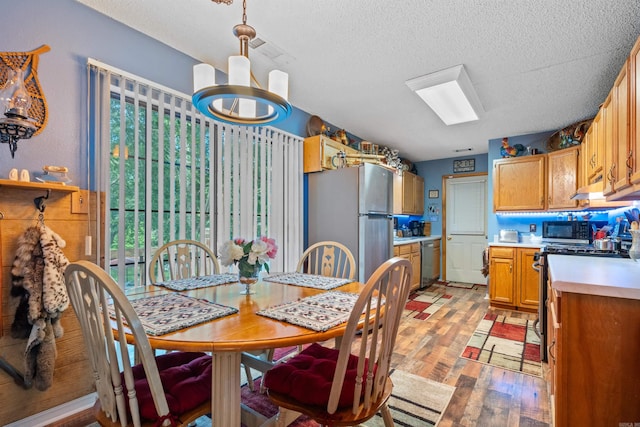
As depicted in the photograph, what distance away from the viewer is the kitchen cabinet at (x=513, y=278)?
12.2 feet

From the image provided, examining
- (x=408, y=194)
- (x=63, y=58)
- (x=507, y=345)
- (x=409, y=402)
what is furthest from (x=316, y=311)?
(x=408, y=194)

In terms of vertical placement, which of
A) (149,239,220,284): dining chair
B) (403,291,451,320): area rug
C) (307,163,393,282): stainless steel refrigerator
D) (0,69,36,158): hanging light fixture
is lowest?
(403,291,451,320): area rug

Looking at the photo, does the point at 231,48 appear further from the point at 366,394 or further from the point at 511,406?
the point at 511,406

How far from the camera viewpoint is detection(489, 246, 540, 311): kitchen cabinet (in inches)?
146

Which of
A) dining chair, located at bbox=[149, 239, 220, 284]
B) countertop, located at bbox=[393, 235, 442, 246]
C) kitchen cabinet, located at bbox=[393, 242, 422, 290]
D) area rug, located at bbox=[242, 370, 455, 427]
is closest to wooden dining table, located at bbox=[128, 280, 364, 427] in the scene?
area rug, located at bbox=[242, 370, 455, 427]

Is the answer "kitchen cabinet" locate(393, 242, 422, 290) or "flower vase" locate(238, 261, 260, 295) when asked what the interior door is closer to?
"kitchen cabinet" locate(393, 242, 422, 290)

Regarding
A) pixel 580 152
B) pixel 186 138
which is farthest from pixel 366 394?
pixel 580 152

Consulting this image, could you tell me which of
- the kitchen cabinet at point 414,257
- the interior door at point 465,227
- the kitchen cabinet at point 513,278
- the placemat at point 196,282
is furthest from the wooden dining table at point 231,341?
the interior door at point 465,227

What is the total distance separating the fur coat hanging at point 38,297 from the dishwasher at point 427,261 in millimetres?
4640

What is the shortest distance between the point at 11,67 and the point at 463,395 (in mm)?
3241

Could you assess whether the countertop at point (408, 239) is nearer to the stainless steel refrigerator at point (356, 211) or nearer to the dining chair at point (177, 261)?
the stainless steel refrigerator at point (356, 211)

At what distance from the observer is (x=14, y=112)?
1.42 meters

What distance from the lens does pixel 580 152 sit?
139 inches

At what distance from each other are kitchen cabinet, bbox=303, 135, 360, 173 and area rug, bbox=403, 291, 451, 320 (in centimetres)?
194
